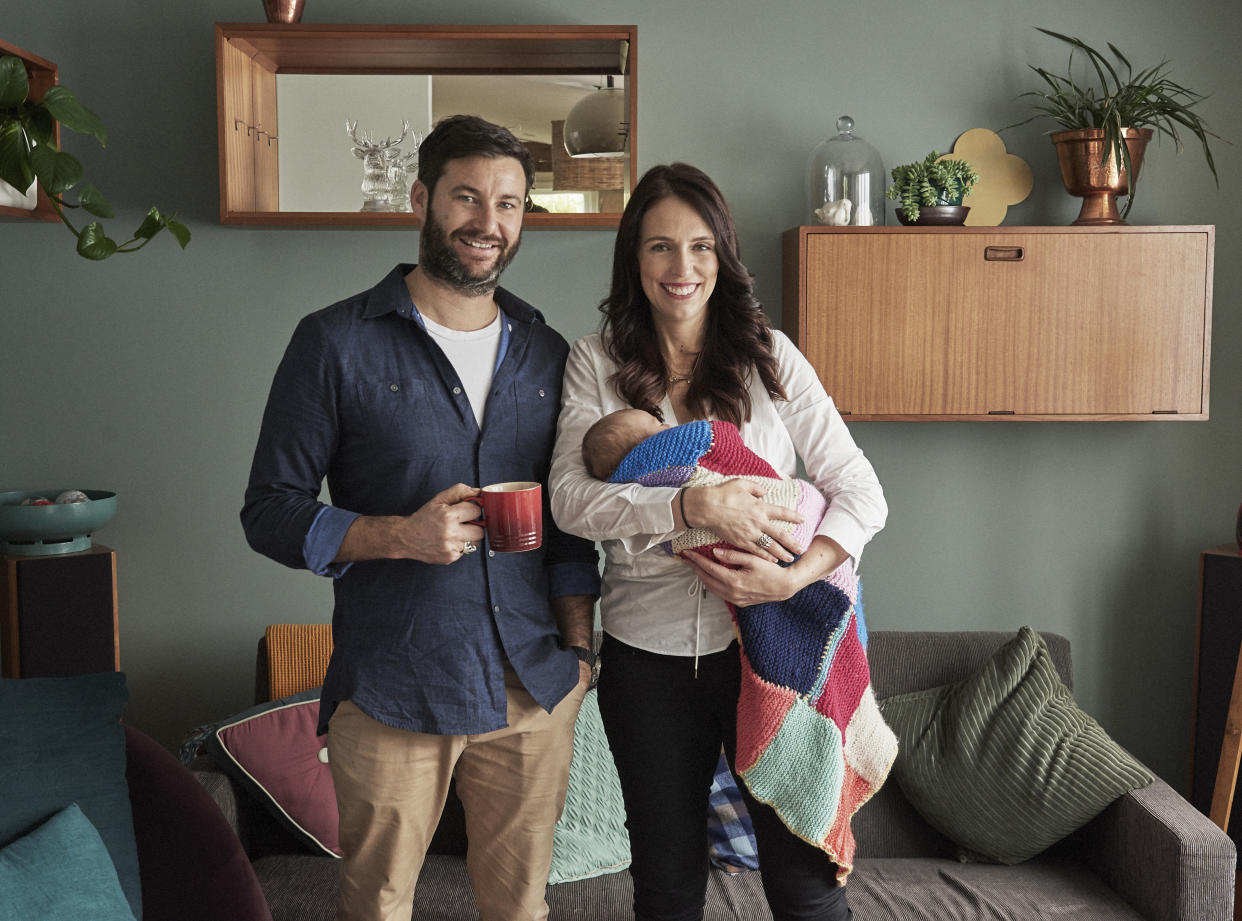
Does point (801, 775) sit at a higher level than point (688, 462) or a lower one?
lower

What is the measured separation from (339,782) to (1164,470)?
2341mm

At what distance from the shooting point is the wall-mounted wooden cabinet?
254 cm

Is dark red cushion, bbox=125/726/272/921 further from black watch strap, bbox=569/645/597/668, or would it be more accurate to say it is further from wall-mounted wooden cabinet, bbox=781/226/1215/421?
wall-mounted wooden cabinet, bbox=781/226/1215/421

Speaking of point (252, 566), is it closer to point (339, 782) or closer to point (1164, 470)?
point (339, 782)

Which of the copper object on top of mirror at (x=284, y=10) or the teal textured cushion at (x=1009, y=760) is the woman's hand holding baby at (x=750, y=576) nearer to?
the teal textured cushion at (x=1009, y=760)

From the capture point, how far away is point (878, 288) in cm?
255

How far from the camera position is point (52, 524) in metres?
2.43

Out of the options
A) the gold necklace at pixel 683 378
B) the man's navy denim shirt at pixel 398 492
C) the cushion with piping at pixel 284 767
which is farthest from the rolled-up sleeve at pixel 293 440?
the cushion with piping at pixel 284 767

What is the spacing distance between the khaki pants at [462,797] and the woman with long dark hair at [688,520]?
0.45 feet

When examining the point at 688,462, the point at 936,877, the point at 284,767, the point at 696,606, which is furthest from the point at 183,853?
the point at 936,877

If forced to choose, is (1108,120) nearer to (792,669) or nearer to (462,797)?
(792,669)

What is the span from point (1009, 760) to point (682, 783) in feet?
3.10

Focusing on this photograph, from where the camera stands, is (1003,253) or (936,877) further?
(1003,253)

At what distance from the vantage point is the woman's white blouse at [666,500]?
1515 millimetres
